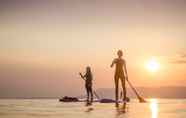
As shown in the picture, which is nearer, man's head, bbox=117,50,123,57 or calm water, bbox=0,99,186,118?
calm water, bbox=0,99,186,118

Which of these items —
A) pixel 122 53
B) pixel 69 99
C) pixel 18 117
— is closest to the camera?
pixel 18 117

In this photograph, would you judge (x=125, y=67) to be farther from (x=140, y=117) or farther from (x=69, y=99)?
(x=140, y=117)

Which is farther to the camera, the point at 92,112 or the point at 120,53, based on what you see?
the point at 120,53

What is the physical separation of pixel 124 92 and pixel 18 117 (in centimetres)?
1525

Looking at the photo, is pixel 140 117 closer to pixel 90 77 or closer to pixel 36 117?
pixel 36 117

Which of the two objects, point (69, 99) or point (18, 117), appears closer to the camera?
point (18, 117)

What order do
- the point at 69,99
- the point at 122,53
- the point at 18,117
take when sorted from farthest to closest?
the point at 69,99, the point at 122,53, the point at 18,117

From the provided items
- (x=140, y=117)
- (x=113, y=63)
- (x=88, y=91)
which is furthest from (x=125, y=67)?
(x=140, y=117)

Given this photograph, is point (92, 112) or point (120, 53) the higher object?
point (120, 53)

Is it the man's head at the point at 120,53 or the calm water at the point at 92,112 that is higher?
the man's head at the point at 120,53

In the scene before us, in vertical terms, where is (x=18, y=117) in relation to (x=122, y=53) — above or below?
below

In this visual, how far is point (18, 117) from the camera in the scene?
12.8m

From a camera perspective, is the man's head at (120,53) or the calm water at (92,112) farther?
the man's head at (120,53)

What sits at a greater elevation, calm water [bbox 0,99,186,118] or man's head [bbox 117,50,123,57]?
man's head [bbox 117,50,123,57]
